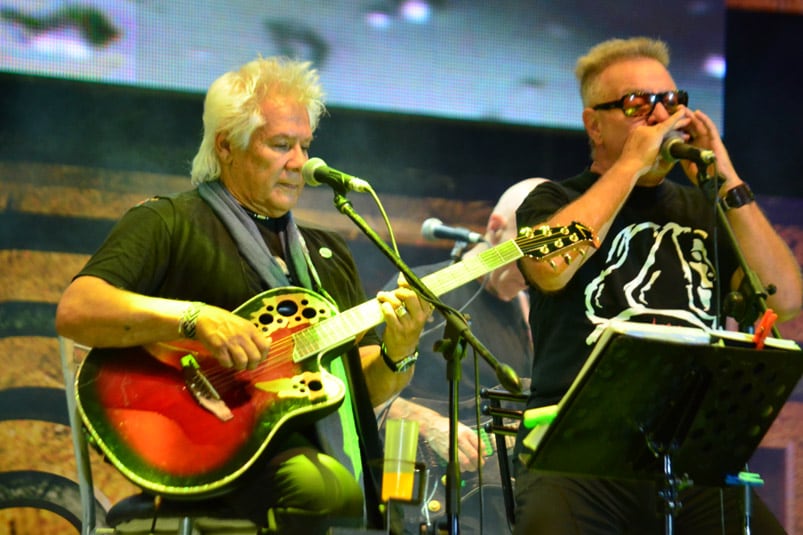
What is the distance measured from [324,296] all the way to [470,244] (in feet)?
4.84

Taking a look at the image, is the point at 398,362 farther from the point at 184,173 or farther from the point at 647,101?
the point at 184,173

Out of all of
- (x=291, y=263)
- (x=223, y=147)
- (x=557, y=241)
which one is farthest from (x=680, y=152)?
(x=223, y=147)

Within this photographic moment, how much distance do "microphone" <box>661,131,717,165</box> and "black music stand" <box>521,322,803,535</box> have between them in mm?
792

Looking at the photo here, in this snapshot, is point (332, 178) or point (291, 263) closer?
point (332, 178)

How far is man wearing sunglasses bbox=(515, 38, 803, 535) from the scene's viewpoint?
270 centimetres

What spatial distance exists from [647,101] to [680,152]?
0.87 feet

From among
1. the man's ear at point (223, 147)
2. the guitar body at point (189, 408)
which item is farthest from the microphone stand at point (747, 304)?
the man's ear at point (223, 147)

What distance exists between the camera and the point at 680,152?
2938mm

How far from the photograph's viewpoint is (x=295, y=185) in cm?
319

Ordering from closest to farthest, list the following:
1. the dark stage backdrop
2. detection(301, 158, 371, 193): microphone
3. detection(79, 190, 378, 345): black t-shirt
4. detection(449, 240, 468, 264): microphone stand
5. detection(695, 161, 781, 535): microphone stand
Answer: detection(695, 161, 781, 535): microphone stand, detection(301, 158, 371, 193): microphone, detection(79, 190, 378, 345): black t-shirt, the dark stage backdrop, detection(449, 240, 468, 264): microphone stand

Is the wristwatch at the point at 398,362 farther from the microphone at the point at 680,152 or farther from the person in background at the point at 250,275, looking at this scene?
the microphone at the point at 680,152

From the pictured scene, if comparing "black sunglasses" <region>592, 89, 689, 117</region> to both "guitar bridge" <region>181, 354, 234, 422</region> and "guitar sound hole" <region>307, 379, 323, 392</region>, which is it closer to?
"guitar sound hole" <region>307, 379, 323, 392</region>

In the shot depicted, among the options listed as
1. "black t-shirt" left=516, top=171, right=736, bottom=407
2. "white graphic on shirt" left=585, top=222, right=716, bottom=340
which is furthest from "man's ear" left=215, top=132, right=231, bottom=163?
"white graphic on shirt" left=585, top=222, right=716, bottom=340

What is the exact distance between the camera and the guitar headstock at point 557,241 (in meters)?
2.83
